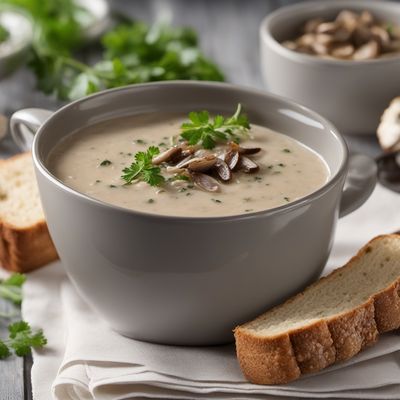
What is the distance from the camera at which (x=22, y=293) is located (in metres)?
2.48

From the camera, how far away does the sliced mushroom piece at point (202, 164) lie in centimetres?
221

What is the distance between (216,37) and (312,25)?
0.87m

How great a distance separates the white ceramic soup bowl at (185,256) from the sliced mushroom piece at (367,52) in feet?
3.89

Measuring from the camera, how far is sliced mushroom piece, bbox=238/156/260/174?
2.24m

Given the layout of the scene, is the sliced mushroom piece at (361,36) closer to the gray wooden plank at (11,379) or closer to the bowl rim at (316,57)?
the bowl rim at (316,57)

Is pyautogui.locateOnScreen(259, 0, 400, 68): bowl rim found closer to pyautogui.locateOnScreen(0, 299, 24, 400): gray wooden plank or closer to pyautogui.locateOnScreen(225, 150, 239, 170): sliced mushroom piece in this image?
pyautogui.locateOnScreen(225, 150, 239, 170): sliced mushroom piece

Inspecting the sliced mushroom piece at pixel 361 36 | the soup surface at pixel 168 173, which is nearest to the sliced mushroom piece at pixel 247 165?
the soup surface at pixel 168 173

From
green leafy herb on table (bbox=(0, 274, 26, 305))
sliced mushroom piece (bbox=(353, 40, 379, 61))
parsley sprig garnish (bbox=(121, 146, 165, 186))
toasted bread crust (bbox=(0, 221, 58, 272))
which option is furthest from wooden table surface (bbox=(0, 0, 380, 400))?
parsley sprig garnish (bbox=(121, 146, 165, 186))

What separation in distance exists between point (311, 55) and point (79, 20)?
137cm

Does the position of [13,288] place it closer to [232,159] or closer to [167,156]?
[167,156]

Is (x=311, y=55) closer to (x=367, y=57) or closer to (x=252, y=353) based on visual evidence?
(x=367, y=57)

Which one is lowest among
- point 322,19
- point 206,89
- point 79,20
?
point 79,20

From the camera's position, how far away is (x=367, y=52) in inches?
136

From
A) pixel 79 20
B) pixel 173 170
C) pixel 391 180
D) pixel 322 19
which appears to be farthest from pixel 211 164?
pixel 79 20
